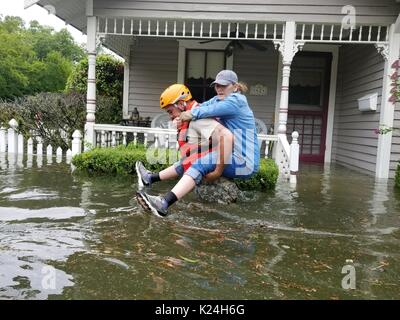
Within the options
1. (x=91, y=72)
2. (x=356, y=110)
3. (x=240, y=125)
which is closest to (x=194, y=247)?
(x=240, y=125)

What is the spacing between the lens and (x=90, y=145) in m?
8.63

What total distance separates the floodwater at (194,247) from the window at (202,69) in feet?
20.1

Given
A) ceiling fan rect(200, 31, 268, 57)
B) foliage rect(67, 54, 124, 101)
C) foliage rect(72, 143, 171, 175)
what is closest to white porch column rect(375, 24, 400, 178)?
ceiling fan rect(200, 31, 268, 57)

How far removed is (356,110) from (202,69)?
159 inches

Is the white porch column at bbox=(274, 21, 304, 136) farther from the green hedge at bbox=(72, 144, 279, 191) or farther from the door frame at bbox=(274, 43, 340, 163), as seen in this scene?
the door frame at bbox=(274, 43, 340, 163)

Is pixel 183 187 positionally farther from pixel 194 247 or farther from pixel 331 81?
pixel 331 81

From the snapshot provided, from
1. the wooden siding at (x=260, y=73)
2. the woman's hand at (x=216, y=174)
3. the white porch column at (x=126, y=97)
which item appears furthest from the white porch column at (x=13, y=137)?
the woman's hand at (x=216, y=174)

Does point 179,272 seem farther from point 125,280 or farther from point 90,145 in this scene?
point 90,145

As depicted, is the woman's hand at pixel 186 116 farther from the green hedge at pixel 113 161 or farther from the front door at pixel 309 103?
the front door at pixel 309 103

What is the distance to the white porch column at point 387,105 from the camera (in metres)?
8.52

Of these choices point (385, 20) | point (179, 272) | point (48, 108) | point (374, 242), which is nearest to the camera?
point (179, 272)

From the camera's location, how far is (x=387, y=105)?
853 cm
